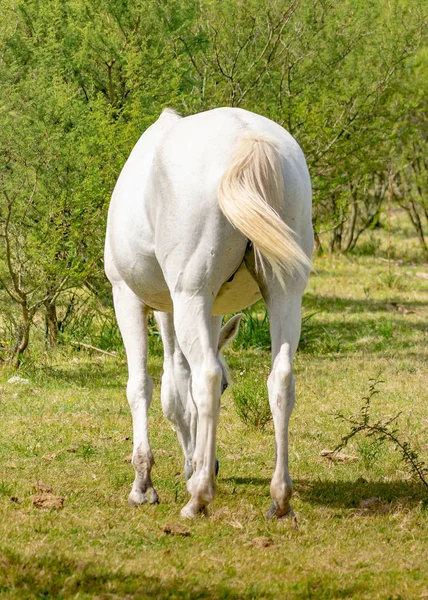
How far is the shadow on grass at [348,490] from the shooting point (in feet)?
17.1

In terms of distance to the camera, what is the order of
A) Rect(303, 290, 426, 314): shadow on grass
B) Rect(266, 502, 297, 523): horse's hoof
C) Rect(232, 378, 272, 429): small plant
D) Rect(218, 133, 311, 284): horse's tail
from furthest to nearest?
1. Rect(303, 290, 426, 314): shadow on grass
2. Rect(232, 378, 272, 429): small plant
3. Rect(266, 502, 297, 523): horse's hoof
4. Rect(218, 133, 311, 284): horse's tail

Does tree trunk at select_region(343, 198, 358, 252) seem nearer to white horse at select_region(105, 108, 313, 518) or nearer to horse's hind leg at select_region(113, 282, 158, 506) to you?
horse's hind leg at select_region(113, 282, 158, 506)

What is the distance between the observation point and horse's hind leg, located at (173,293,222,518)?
180 inches

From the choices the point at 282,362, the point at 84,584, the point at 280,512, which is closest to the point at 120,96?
the point at 282,362

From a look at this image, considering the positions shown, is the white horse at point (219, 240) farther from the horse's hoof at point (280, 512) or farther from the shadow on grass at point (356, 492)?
the shadow on grass at point (356, 492)

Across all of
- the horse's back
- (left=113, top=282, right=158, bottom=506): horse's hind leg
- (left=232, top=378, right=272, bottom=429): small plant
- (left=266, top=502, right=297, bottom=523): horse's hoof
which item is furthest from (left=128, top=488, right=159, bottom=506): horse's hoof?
(left=232, top=378, right=272, bottom=429): small plant

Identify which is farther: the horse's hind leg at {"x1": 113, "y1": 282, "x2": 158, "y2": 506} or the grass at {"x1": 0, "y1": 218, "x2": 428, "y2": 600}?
the horse's hind leg at {"x1": 113, "y1": 282, "x2": 158, "y2": 506}

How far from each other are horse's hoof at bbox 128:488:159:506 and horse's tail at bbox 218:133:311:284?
1.41 m

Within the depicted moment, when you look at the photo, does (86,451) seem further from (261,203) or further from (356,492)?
(261,203)

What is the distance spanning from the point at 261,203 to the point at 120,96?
19.9 feet

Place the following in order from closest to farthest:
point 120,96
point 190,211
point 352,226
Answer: point 190,211 < point 120,96 < point 352,226

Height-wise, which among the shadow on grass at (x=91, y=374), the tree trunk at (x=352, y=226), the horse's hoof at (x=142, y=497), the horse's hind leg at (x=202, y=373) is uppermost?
the horse's hind leg at (x=202, y=373)

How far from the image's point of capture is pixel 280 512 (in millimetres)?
4672

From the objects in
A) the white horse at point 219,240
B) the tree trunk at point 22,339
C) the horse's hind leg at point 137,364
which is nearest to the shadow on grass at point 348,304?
the tree trunk at point 22,339
